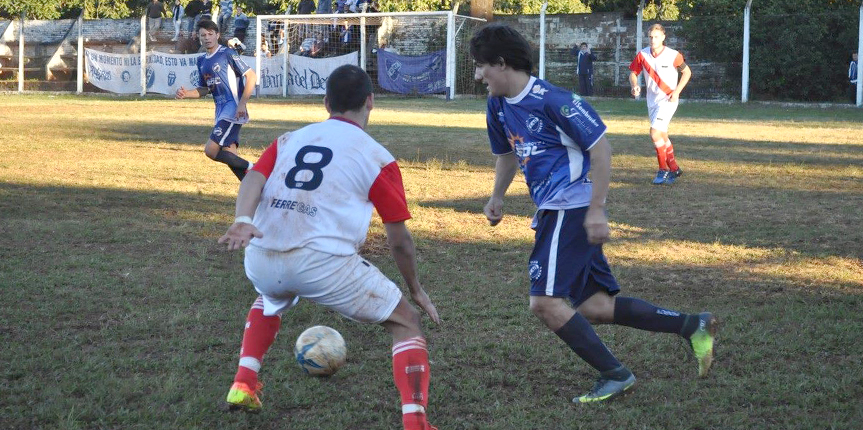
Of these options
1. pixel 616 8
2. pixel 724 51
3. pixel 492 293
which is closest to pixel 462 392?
pixel 492 293

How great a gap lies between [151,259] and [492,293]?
9.02ft

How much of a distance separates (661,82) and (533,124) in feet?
27.3

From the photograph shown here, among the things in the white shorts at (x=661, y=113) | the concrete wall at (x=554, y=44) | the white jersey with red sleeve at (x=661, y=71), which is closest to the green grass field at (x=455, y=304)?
the white shorts at (x=661, y=113)

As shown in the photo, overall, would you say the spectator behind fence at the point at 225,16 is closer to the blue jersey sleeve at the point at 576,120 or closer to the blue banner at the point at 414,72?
the blue banner at the point at 414,72

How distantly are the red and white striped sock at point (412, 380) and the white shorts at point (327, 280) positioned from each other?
6.3 inches

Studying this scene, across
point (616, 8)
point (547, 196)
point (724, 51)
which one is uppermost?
point (616, 8)

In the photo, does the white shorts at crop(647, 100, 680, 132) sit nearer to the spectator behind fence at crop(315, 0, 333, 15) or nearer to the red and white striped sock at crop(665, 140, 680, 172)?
the red and white striped sock at crop(665, 140, 680, 172)

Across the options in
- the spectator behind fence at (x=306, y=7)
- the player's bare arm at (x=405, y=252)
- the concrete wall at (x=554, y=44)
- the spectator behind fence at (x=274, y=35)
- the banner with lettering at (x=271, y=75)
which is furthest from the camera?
the spectator behind fence at (x=306, y=7)

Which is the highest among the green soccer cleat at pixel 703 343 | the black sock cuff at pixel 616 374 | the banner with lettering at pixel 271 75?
the banner with lettering at pixel 271 75

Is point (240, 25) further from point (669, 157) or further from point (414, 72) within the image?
point (669, 157)

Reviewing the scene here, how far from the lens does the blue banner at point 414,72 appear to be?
31.3 m

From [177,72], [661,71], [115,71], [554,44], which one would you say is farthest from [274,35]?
[661,71]

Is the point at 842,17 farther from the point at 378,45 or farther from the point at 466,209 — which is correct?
the point at 466,209

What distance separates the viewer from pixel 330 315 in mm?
5664
